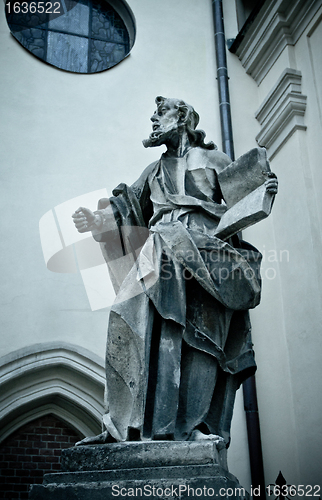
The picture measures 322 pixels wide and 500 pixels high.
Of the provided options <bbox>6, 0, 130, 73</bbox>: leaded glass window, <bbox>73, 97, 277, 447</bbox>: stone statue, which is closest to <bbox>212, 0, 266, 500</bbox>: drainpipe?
<bbox>6, 0, 130, 73</bbox>: leaded glass window

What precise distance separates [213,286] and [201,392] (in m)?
0.48

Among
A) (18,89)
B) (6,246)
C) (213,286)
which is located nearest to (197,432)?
(213,286)

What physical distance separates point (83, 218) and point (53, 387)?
7.33 feet

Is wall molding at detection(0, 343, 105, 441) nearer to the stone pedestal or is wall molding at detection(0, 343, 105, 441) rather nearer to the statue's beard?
the statue's beard

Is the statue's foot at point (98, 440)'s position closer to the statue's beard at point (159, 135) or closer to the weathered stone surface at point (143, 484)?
the weathered stone surface at point (143, 484)

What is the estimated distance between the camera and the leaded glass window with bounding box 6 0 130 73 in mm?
6379

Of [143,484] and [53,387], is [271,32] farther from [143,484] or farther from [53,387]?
[143,484]

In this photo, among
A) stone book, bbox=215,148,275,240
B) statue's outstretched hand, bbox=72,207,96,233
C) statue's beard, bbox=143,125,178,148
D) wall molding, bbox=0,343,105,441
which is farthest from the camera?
wall molding, bbox=0,343,105,441

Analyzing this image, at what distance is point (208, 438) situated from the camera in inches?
90.8

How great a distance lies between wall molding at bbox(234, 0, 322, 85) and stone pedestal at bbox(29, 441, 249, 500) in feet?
15.9

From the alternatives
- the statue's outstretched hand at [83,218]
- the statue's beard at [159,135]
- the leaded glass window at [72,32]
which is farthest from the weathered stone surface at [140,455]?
the leaded glass window at [72,32]

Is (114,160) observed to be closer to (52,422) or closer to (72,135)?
(72,135)

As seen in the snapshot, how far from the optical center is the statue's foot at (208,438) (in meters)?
2.24

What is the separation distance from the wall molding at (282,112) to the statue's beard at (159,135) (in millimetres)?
2708
